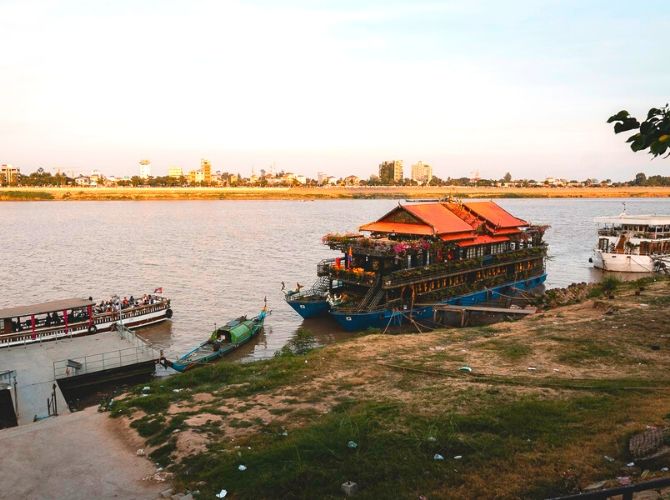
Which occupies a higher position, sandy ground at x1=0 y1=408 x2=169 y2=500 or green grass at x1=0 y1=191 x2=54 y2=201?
green grass at x1=0 y1=191 x2=54 y2=201

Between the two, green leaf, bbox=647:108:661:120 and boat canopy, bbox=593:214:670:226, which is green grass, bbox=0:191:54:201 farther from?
green leaf, bbox=647:108:661:120

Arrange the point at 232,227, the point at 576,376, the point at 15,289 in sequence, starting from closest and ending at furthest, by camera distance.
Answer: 1. the point at 576,376
2. the point at 15,289
3. the point at 232,227

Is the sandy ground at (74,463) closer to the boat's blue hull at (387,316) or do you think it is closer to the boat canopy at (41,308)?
the boat canopy at (41,308)

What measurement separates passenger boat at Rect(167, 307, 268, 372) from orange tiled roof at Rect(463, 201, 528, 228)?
19.2 meters

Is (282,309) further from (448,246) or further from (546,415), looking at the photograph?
(546,415)

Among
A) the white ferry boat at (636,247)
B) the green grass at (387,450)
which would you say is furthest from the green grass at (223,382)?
the white ferry boat at (636,247)

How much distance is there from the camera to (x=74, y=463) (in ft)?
44.0

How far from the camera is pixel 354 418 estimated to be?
1417 centimetres

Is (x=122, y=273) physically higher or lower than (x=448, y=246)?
lower

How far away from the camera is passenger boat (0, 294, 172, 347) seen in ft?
90.7

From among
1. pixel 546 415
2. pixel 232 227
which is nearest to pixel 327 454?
pixel 546 415

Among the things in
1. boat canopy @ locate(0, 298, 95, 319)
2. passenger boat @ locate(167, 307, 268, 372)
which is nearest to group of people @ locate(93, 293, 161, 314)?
boat canopy @ locate(0, 298, 95, 319)

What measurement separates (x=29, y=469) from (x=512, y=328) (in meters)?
Answer: 20.7

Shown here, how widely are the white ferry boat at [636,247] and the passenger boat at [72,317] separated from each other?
142 ft
